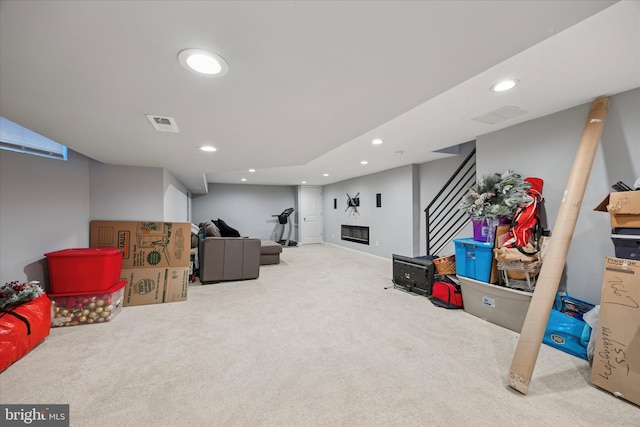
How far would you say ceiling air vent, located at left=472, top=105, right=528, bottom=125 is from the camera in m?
2.33

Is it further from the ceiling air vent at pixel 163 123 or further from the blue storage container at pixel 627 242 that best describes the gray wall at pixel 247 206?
the blue storage container at pixel 627 242

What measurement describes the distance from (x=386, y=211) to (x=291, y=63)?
4994mm

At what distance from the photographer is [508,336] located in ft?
7.29

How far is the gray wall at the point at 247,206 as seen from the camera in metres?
8.15

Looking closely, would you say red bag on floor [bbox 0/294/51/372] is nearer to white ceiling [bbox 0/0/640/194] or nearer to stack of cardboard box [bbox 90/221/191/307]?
stack of cardboard box [bbox 90/221/191/307]

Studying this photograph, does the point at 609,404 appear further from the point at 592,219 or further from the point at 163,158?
the point at 163,158

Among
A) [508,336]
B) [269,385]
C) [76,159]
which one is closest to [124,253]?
[76,159]

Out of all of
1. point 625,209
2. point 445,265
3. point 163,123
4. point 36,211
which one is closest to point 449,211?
point 445,265

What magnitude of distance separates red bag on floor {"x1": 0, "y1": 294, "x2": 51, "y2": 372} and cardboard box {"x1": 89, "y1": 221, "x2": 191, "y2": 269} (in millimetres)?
1002

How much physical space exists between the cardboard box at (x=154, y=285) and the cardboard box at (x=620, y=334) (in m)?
3.91

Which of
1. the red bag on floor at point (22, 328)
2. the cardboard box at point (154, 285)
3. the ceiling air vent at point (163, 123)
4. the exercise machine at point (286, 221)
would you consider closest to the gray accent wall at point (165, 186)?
the red bag on floor at point (22, 328)

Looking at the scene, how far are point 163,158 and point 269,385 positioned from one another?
9.02 ft

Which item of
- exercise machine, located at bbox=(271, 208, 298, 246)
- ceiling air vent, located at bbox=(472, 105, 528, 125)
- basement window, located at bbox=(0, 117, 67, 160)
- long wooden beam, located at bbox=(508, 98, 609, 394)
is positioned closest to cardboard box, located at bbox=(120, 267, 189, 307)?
basement window, located at bbox=(0, 117, 67, 160)

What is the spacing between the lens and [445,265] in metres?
3.24
